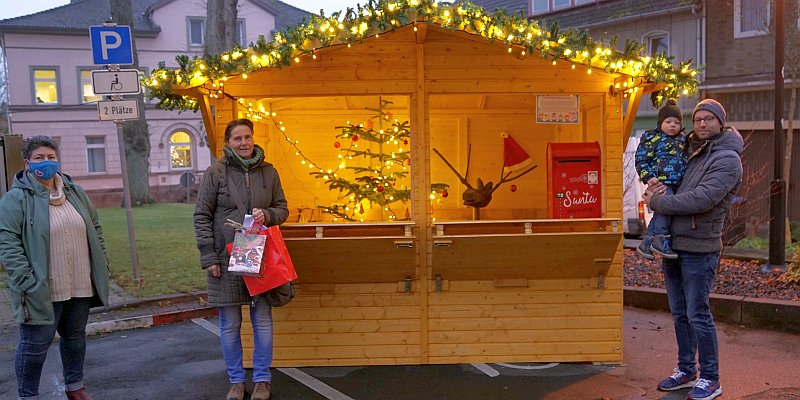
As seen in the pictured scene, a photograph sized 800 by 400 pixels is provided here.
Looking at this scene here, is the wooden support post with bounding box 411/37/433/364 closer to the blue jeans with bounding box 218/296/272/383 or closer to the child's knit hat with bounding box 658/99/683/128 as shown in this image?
the blue jeans with bounding box 218/296/272/383

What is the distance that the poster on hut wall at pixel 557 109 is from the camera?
18.7 ft

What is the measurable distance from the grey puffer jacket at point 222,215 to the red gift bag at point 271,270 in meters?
0.12

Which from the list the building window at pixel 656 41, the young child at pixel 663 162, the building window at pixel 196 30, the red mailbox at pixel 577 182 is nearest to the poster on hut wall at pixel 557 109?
the red mailbox at pixel 577 182

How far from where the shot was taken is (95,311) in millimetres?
7500

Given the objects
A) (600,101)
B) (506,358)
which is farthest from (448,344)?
(600,101)

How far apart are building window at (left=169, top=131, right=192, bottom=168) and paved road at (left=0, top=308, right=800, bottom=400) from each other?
2745cm

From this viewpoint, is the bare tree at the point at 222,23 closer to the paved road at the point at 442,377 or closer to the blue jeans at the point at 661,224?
the paved road at the point at 442,377

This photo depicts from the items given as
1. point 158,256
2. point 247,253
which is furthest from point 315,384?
point 158,256

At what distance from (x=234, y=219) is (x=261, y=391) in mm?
1198

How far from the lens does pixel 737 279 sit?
802cm

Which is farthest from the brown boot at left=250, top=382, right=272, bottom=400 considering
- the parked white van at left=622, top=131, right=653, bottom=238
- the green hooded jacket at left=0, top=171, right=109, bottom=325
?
the parked white van at left=622, top=131, right=653, bottom=238

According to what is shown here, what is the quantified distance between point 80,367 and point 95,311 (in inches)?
121

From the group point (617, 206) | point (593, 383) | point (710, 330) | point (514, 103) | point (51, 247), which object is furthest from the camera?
point (514, 103)

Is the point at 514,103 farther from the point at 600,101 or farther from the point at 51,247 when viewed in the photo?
the point at 51,247
